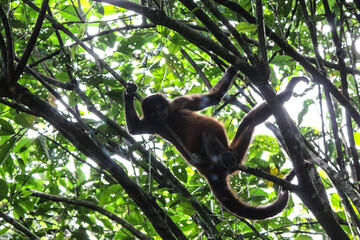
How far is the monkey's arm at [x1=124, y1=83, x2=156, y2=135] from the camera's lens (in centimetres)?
546

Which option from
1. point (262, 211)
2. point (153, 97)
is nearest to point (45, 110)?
point (153, 97)

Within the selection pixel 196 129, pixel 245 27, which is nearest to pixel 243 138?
pixel 196 129

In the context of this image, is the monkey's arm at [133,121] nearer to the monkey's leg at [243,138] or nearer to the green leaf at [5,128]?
the monkey's leg at [243,138]

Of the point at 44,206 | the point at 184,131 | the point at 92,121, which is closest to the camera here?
the point at 92,121

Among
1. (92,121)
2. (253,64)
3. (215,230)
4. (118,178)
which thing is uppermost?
(92,121)

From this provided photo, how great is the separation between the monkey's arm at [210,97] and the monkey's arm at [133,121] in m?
0.63

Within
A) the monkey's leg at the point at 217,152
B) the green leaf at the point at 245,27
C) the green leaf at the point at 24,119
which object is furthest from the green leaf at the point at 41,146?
the green leaf at the point at 245,27

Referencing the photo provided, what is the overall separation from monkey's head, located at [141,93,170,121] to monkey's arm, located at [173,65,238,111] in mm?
347

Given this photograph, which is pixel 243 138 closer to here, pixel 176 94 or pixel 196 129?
pixel 196 129

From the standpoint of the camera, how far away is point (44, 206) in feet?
20.9

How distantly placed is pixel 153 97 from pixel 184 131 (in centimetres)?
75

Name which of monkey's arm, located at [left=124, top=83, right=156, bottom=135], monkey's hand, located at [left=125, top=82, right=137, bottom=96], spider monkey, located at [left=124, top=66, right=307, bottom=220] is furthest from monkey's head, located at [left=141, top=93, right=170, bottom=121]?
monkey's hand, located at [left=125, top=82, right=137, bottom=96]

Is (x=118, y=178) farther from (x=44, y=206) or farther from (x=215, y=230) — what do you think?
(x=44, y=206)

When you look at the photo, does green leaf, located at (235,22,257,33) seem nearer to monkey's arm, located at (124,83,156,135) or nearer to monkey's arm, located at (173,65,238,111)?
monkey's arm, located at (173,65,238,111)
